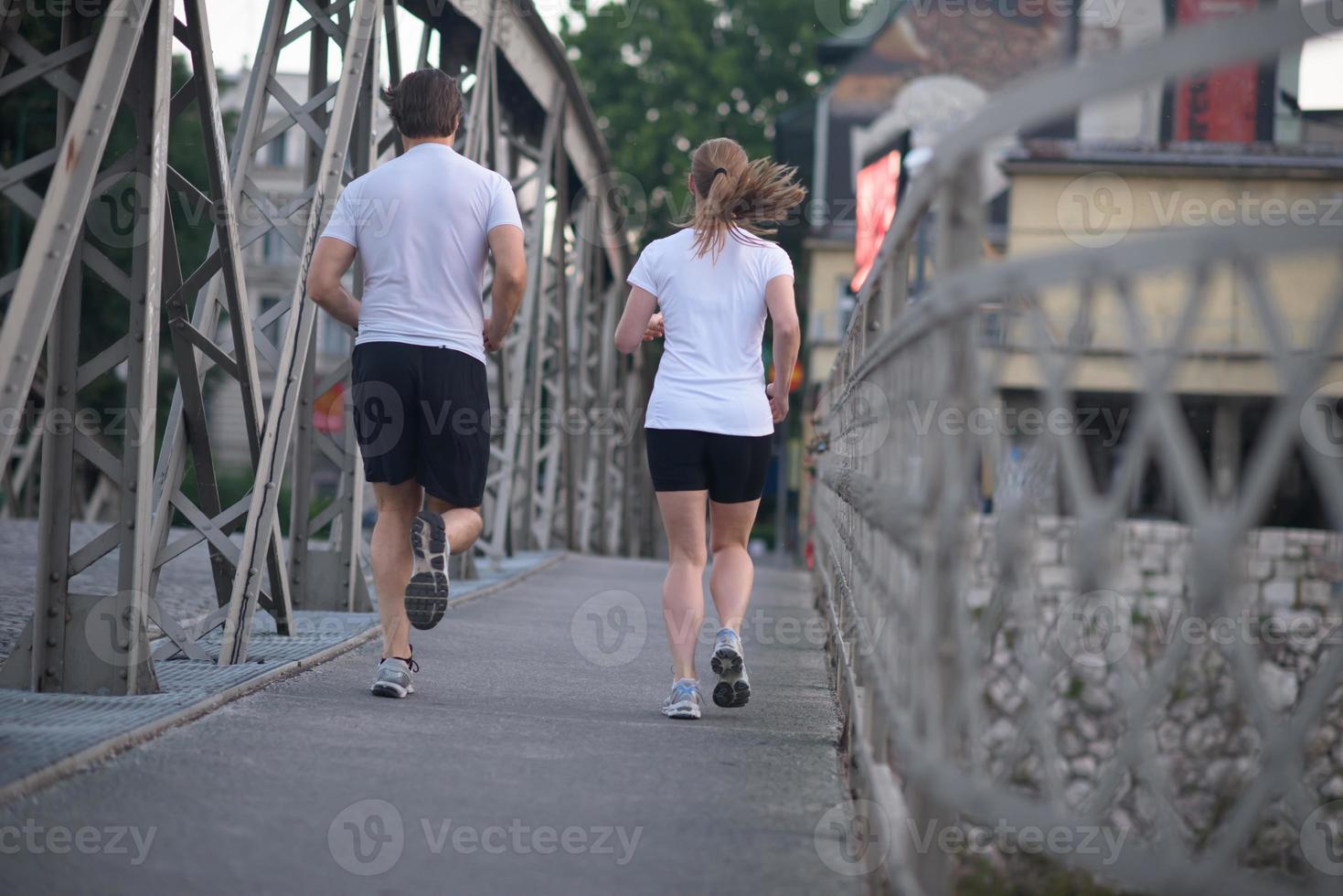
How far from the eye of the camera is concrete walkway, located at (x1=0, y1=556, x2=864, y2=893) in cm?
265

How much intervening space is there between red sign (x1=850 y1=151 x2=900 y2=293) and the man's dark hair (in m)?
23.0

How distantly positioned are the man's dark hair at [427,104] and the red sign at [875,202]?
2298cm

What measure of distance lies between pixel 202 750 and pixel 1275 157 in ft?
101

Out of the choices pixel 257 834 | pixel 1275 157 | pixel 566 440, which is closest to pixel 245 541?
pixel 257 834

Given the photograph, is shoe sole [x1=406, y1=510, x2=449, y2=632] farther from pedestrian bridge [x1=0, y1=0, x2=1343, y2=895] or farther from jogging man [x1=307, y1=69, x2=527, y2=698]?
pedestrian bridge [x1=0, y1=0, x2=1343, y2=895]

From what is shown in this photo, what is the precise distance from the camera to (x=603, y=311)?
25.8m

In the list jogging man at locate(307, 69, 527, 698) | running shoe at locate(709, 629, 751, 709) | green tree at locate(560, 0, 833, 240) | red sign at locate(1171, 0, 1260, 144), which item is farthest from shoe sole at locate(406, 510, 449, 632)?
red sign at locate(1171, 0, 1260, 144)

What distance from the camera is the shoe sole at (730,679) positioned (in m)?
4.53

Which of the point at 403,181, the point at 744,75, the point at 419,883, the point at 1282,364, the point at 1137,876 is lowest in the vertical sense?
the point at 419,883

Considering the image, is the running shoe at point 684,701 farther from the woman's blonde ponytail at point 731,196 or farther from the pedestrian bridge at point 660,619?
the woman's blonde ponytail at point 731,196

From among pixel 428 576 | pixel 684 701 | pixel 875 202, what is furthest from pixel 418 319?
pixel 875 202

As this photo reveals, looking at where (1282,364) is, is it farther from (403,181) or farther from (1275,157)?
(1275,157)

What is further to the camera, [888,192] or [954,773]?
[888,192]

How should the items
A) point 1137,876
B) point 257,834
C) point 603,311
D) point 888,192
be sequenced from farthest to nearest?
point 888,192
point 603,311
point 257,834
point 1137,876
